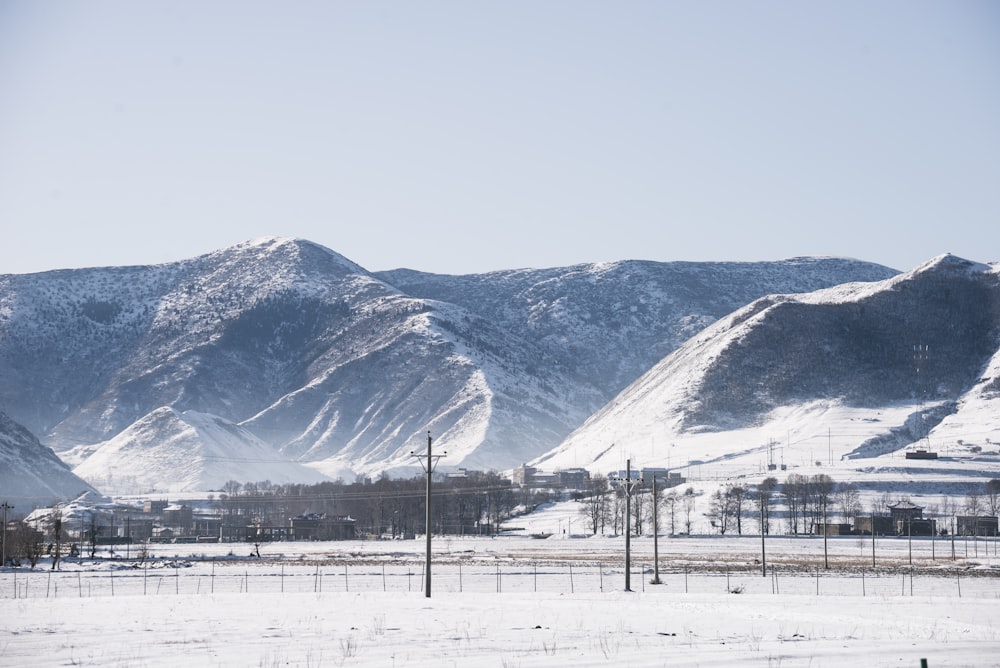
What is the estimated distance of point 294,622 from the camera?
60219 mm

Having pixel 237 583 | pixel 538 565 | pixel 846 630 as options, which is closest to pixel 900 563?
pixel 538 565

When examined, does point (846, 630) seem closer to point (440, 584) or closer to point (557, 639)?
point (557, 639)

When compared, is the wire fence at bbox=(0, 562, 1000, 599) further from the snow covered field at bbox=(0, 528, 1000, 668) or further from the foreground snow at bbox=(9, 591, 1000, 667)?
the foreground snow at bbox=(9, 591, 1000, 667)

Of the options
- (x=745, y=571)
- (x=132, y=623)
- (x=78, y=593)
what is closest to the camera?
(x=132, y=623)

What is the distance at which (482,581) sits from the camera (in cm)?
10206

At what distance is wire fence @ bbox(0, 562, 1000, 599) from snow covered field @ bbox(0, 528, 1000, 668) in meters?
0.26

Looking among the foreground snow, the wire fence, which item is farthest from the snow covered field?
the wire fence

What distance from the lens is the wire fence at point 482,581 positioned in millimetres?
87312

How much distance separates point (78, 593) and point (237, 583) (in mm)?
14784

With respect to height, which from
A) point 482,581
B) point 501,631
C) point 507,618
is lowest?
point 482,581

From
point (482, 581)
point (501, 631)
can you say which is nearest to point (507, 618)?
point (501, 631)

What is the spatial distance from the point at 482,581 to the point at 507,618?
1599 inches

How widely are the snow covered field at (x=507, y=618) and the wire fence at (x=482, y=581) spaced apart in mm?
264

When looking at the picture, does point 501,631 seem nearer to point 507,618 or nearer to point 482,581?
point 507,618
